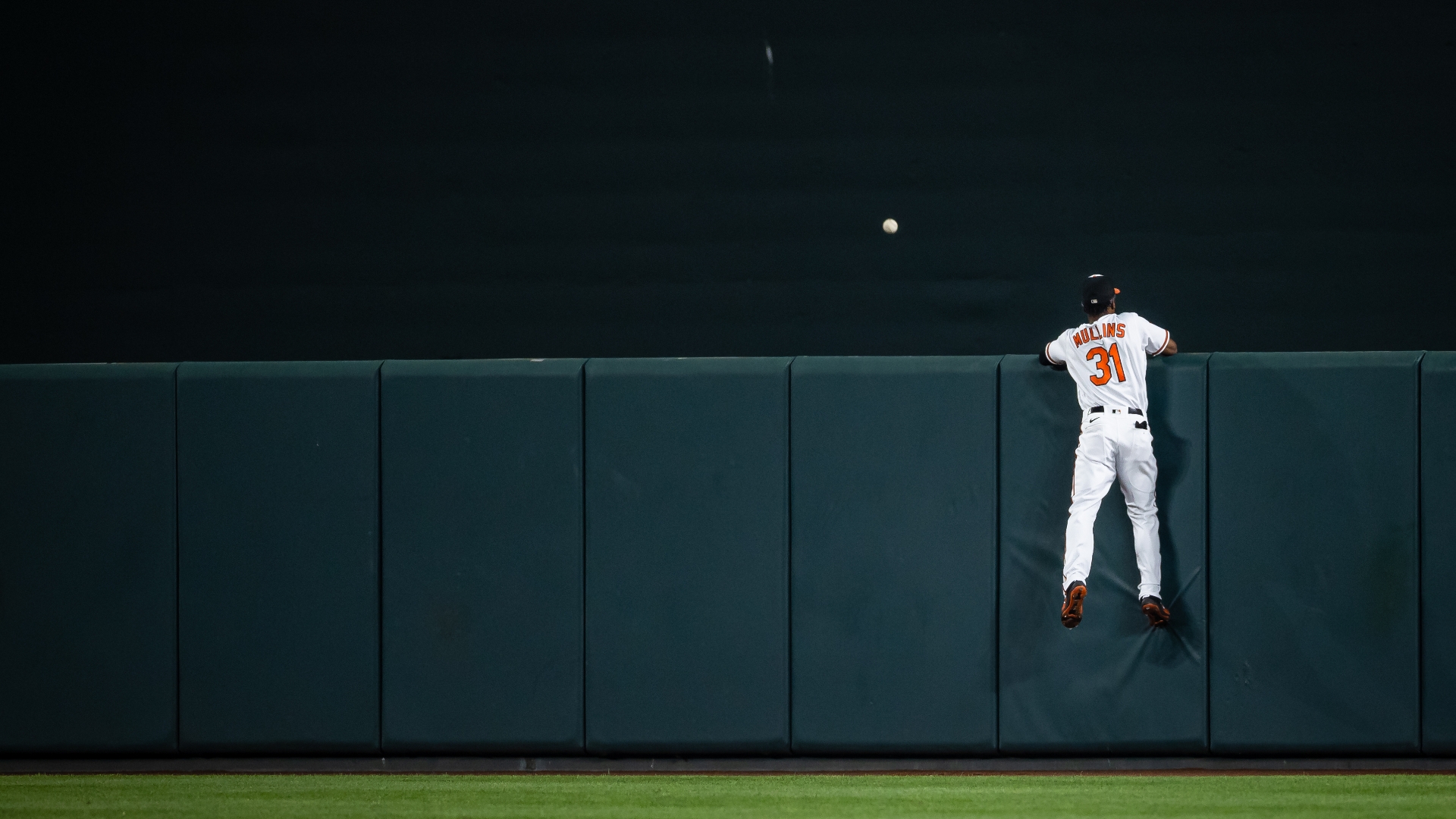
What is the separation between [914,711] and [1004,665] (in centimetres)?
48

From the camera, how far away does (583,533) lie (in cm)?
564

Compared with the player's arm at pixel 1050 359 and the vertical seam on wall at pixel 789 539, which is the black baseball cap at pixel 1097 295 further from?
the vertical seam on wall at pixel 789 539

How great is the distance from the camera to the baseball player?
5.23 metres

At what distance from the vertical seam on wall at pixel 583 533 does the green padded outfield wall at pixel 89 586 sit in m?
2.00

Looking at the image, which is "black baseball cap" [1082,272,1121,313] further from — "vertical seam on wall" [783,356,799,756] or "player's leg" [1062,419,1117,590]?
"vertical seam on wall" [783,356,799,756]

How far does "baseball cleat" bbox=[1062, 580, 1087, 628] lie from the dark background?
1835 mm

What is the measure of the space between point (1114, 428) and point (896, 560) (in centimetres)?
118

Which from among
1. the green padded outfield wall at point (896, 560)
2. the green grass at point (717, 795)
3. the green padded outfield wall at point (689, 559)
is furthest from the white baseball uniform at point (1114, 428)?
the green padded outfield wall at point (689, 559)

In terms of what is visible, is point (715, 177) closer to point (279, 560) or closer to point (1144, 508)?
point (1144, 508)

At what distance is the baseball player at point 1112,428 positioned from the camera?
17.2ft

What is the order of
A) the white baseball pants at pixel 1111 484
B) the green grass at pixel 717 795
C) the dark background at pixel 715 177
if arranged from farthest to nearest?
the dark background at pixel 715 177
the white baseball pants at pixel 1111 484
the green grass at pixel 717 795

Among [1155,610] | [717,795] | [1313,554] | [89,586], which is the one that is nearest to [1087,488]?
[1155,610]

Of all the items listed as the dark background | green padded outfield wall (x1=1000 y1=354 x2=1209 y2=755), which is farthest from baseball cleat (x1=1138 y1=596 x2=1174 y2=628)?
the dark background

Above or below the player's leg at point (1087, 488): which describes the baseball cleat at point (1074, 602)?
below
